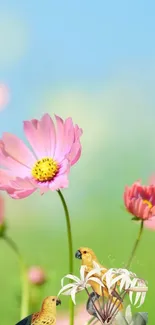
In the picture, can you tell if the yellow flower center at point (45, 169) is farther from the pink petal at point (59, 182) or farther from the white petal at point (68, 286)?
the white petal at point (68, 286)

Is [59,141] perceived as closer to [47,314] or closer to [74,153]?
[74,153]

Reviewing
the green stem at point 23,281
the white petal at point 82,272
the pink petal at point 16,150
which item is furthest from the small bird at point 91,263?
the pink petal at point 16,150

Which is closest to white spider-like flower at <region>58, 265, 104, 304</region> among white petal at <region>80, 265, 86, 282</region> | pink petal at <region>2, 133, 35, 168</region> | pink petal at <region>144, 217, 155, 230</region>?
white petal at <region>80, 265, 86, 282</region>

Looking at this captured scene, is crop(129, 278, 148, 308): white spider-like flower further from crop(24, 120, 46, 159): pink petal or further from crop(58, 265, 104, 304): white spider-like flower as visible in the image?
crop(24, 120, 46, 159): pink petal

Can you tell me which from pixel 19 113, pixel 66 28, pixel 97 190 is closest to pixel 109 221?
pixel 97 190

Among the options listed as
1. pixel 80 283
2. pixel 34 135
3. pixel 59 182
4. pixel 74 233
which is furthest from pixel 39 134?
pixel 80 283
